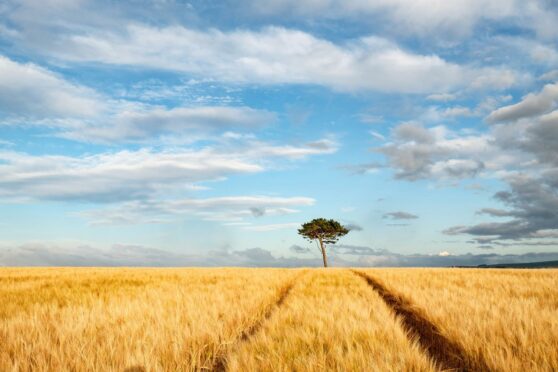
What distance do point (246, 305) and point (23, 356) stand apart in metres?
3.52

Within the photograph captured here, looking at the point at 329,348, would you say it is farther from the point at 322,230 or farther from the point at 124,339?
the point at 322,230

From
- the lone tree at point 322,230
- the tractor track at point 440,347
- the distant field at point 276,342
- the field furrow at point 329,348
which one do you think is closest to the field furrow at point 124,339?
the distant field at point 276,342

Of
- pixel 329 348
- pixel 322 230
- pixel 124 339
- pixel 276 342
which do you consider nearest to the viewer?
pixel 329 348

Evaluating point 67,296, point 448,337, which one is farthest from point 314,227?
point 448,337

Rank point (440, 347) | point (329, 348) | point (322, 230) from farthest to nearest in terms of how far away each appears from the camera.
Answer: point (322, 230) → point (440, 347) → point (329, 348)

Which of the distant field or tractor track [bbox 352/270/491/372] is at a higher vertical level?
the distant field

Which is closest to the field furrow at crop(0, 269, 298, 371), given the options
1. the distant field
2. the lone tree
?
the distant field

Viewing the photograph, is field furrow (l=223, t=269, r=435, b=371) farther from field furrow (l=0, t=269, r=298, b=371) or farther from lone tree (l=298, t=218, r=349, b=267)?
lone tree (l=298, t=218, r=349, b=267)

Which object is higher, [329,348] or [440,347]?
[329,348]

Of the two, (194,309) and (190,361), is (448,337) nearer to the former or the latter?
(190,361)

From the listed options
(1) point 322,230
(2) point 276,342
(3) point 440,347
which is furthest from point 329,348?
(1) point 322,230

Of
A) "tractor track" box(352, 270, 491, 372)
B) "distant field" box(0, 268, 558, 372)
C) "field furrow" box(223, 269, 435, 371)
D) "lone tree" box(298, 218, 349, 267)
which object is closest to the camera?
"field furrow" box(223, 269, 435, 371)

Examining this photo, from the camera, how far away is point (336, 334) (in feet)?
14.1

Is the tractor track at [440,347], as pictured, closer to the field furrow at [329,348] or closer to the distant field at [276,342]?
the distant field at [276,342]
